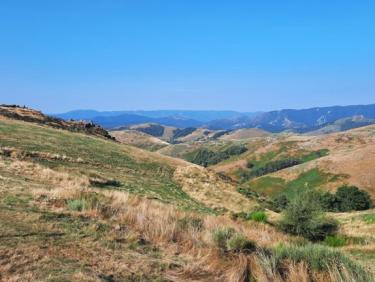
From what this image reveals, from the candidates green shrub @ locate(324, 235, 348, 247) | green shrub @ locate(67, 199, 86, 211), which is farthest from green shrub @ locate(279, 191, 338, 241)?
green shrub @ locate(67, 199, 86, 211)

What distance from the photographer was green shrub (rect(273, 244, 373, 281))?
9.15 metres

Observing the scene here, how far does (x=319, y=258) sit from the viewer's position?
32.2 feet

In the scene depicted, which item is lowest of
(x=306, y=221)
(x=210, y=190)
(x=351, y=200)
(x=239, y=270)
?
(x=351, y=200)

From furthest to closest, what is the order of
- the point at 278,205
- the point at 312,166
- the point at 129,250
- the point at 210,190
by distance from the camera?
the point at 312,166, the point at 278,205, the point at 210,190, the point at 129,250

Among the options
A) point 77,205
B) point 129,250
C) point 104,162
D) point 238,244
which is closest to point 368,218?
point 104,162

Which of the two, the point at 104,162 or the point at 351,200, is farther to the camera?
the point at 351,200

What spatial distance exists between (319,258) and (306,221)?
15943mm

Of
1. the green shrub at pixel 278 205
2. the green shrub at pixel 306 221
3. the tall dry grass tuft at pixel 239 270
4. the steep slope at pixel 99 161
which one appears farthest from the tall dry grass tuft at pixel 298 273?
the green shrub at pixel 278 205

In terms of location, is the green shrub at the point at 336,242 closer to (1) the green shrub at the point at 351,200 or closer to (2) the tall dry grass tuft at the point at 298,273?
(2) the tall dry grass tuft at the point at 298,273

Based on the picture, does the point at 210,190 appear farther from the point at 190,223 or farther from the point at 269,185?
the point at 269,185

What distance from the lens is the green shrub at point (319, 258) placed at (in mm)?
9148

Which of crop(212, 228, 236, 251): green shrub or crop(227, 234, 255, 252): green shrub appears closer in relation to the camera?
crop(227, 234, 255, 252): green shrub

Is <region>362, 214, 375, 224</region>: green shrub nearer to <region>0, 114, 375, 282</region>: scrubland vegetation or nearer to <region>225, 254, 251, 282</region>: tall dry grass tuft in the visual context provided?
<region>0, 114, 375, 282</region>: scrubland vegetation

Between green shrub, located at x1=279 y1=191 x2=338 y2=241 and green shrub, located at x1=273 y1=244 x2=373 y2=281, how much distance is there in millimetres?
14640
